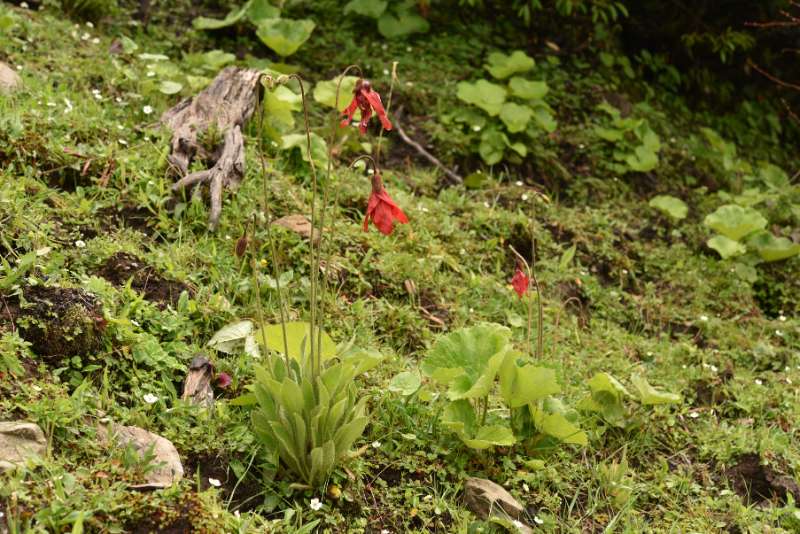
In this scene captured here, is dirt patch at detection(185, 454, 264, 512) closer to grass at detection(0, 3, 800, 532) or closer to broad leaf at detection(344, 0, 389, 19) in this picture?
grass at detection(0, 3, 800, 532)

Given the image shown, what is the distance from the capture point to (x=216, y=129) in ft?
13.7

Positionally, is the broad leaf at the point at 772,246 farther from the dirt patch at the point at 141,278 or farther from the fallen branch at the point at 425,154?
the dirt patch at the point at 141,278

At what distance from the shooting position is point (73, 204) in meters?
3.61

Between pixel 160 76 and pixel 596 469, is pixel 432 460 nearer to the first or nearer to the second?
pixel 596 469

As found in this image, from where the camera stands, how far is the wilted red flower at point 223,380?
303 cm

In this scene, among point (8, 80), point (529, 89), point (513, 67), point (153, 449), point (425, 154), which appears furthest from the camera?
point (513, 67)

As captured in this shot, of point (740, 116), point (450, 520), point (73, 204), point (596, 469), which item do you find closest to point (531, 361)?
point (596, 469)

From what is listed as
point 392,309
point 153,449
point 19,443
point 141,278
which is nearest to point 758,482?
point 392,309

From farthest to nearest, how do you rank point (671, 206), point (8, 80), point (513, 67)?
point (513, 67) < point (671, 206) < point (8, 80)

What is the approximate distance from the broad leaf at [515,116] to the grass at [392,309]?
0.90 ft

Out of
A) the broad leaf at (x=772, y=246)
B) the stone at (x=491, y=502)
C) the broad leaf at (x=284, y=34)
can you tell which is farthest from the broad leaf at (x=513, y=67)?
the stone at (x=491, y=502)

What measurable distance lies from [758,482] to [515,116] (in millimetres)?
2723

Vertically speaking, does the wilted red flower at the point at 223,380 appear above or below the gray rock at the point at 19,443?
below

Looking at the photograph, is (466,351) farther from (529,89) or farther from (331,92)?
(529,89)
